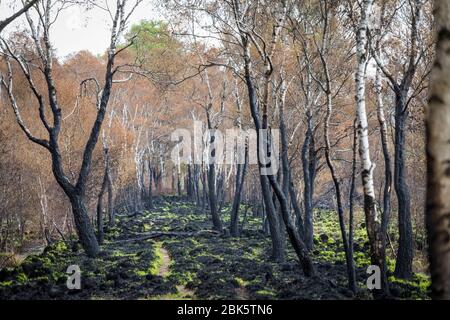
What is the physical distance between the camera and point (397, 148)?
983 cm

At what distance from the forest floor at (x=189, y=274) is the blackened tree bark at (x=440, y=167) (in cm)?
480

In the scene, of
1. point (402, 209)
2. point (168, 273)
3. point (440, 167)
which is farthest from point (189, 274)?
point (440, 167)

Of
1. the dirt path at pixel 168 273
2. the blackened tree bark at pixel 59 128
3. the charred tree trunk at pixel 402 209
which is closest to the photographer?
the dirt path at pixel 168 273

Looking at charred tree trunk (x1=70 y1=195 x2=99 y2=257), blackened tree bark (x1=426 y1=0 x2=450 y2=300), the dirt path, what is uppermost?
blackened tree bark (x1=426 y1=0 x2=450 y2=300)

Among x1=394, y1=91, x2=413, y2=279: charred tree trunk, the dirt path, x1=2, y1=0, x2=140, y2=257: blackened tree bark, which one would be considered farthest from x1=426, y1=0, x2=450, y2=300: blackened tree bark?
x1=2, y1=0, x2=140, y2=257: blackened tree bark

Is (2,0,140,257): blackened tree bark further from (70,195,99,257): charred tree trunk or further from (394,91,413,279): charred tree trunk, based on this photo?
(394,91,413,279): charred tree trunk

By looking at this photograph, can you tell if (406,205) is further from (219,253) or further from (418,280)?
(219,253)

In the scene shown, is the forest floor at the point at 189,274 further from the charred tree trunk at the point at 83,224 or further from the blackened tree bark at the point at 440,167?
the blackened tree bark at the point at 440,167

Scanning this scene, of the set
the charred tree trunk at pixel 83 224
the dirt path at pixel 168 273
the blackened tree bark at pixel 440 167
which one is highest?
the blackened tree bark at pixel 440 167

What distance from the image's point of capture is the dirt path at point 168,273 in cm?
774

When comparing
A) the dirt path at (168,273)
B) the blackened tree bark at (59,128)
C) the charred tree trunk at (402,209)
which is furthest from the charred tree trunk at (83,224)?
the charred tree trunk at (402,209)

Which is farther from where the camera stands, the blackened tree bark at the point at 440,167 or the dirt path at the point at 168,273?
the dirt path at the point at 168,273

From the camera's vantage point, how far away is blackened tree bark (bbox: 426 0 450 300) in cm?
271
